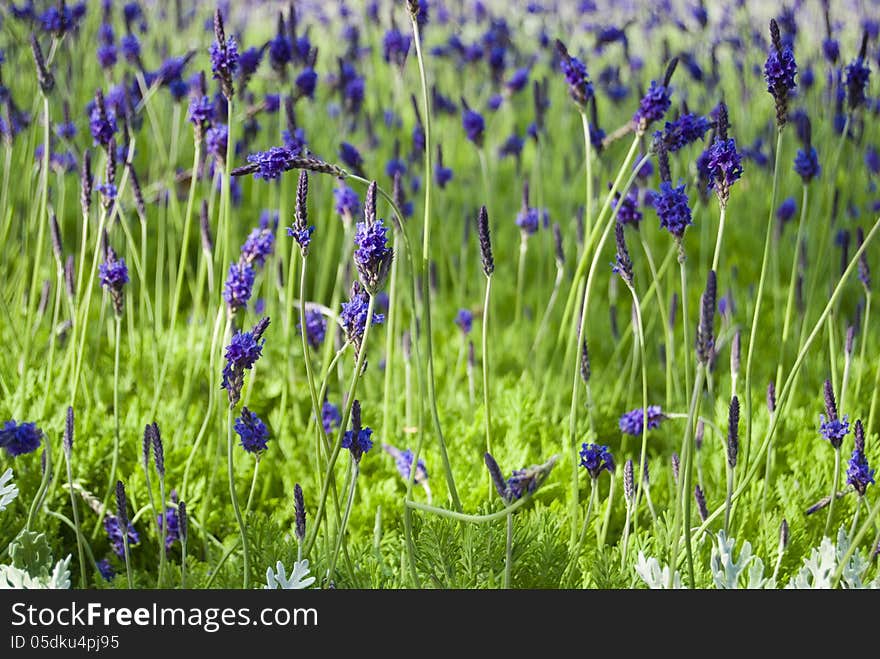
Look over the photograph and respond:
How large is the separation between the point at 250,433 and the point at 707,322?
60cm

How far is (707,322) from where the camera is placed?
36.5 inches

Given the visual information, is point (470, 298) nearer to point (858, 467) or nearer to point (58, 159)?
point (58, 159)

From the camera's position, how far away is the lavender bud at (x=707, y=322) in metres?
0.90

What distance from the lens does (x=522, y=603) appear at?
3.13 ft

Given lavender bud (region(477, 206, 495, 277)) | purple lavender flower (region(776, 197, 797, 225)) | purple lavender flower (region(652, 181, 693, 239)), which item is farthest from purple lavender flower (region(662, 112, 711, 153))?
purple lavender flower (region(776, 197, 797, 225))

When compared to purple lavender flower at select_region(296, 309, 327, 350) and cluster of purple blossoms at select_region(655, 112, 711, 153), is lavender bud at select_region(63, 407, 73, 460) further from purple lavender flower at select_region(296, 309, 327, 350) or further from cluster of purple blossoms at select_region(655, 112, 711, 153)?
cluster of purple blossoms at select_region(655, 112, 711, 153)

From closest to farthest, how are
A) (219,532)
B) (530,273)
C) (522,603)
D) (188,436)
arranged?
1. (522,603)
2. (219,532)
3. (188,436)
4. (530,273)

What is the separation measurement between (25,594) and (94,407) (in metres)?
0.89

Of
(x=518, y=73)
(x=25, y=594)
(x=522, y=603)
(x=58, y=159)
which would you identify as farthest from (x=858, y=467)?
(x=58, y=159)

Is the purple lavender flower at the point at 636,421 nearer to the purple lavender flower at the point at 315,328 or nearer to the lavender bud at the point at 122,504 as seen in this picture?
the purple lavender flower at the point at 315,328

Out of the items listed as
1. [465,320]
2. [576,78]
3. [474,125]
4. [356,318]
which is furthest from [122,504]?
[474,125]

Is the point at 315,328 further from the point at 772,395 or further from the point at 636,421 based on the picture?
the point at 772,395

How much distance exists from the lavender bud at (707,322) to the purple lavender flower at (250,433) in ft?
1.88

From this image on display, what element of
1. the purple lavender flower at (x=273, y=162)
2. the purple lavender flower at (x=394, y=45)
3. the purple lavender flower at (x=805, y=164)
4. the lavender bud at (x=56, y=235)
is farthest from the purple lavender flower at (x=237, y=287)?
the purple lavender flower at (x=394, y=45)
